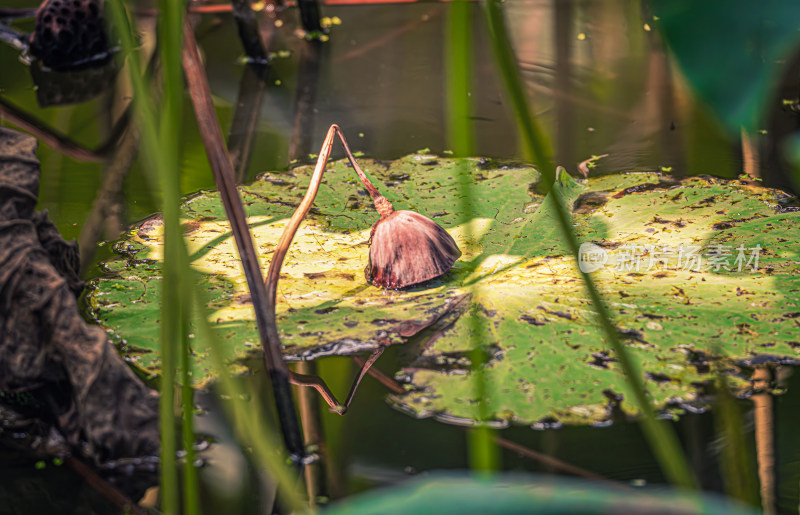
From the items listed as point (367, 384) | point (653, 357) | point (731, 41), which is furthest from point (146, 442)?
point (731, 41)

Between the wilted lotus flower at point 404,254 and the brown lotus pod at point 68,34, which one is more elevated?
the brown lotus pod at point 68,34

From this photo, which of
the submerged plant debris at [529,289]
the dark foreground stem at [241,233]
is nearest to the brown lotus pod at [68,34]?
the submerged plant debris at [529,289]

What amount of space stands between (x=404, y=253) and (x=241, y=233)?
332 mm

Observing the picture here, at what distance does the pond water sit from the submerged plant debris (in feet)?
0.12

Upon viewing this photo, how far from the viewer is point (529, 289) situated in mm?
826

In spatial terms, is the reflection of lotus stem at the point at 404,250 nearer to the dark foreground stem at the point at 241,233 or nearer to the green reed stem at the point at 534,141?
the dark foreground stem at the point at 241,233

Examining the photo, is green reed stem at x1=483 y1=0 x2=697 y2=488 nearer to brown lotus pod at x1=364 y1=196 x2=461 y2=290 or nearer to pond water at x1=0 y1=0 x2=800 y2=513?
pond water at x1=0 y1=0 x2=800 y2=513

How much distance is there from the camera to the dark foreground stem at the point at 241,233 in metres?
0.44

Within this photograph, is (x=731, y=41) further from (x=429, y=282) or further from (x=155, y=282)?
(x=155, y=282)

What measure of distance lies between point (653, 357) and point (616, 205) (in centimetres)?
33

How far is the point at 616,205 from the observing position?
3.29 ft

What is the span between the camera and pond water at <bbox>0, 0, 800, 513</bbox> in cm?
65

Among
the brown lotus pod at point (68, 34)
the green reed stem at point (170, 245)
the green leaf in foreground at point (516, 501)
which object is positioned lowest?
the green leaf in foreground at point (516, 501)

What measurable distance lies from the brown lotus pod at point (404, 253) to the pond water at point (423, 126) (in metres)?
0.11
